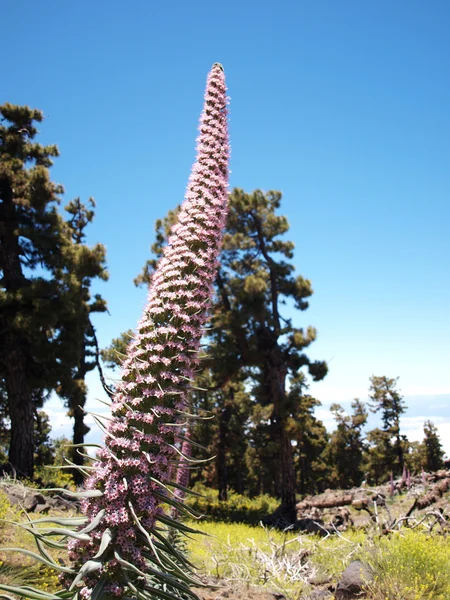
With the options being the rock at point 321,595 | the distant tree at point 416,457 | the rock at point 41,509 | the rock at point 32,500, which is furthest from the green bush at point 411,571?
the distant tree at point 416,457

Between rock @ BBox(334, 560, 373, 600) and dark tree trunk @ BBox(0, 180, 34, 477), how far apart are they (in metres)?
10.6

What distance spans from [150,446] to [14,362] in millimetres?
13155

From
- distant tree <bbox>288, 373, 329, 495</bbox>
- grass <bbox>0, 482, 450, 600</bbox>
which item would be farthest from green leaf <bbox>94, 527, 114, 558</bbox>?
distant tree <bbox>288, 373, 329, 495</bbox>

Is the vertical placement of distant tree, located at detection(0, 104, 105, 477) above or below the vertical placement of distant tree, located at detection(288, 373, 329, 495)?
above

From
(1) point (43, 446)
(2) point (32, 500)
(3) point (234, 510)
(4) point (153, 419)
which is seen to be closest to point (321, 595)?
(4) point (153, 419)

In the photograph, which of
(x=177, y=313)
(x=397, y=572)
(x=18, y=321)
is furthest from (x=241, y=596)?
(x=18, y=321)

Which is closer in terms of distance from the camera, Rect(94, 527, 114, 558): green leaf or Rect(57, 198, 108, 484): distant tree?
Rect(94, 527, 114, 558): green leaf

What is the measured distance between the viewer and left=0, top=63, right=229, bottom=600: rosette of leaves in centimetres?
243

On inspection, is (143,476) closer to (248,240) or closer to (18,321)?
(18,321)

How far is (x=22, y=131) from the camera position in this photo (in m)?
15.8

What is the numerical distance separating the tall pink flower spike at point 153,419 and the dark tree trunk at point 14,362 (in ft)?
39.6

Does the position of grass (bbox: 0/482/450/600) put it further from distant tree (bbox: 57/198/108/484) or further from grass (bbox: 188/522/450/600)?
distant tree (bbox: 57/198/108/484)

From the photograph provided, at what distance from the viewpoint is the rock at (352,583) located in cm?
515

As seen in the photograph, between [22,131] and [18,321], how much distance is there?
7.25 meters
